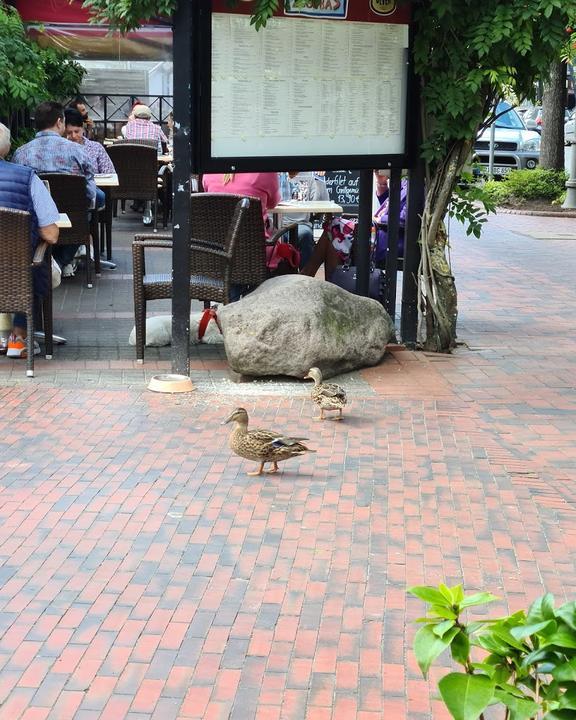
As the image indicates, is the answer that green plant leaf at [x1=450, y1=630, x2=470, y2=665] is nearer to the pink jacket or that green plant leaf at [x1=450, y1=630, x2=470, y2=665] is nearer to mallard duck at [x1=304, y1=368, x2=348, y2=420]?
mallard duck at [x1=304, y1=368, x2=348, y2=420]

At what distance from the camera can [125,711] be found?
3982mm

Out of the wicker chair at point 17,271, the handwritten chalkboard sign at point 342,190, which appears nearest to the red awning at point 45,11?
the handwritten chalkboard sign at point 342,190

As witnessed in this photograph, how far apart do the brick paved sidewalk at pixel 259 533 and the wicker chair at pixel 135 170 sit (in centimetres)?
688

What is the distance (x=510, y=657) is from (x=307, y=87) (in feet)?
23.3

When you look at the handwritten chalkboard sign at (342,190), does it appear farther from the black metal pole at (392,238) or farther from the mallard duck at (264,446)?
the mallard duck at (264,446)

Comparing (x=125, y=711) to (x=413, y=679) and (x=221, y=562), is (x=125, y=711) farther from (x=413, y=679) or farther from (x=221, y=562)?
(x=221, y=562)

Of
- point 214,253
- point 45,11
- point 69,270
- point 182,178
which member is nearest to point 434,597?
point 182,178

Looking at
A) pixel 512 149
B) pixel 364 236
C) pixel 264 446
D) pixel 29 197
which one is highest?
pixel 512 149

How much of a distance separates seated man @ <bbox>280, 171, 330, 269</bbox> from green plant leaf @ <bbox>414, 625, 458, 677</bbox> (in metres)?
9.71

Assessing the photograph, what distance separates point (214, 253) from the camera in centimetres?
916

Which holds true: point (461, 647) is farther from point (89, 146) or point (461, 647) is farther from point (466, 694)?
point (89, 146)

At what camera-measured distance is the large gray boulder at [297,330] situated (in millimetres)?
8406

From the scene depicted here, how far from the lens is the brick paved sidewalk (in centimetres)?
421

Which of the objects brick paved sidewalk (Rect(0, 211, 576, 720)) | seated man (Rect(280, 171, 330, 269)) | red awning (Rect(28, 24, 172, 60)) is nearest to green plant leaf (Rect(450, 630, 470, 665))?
brick paved sidewalk (Rect(0, 211, 576, 720))
